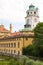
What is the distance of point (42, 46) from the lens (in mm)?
52156

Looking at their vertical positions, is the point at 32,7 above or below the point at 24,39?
above

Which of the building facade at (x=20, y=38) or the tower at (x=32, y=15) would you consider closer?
the building facade at (x=20, y=38)

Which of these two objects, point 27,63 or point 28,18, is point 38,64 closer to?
point 27,63

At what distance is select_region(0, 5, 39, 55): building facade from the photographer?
78.5 m

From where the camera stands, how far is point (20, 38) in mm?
79938

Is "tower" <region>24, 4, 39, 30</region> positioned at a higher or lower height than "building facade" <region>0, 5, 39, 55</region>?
higher

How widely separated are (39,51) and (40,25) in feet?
28.7

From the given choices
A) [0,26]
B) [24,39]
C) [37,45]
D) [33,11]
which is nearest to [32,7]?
[33,11]

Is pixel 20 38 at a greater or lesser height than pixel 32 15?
lesser

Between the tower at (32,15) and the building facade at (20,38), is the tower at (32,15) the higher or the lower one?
the higher one

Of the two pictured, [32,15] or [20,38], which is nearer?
[20,38]

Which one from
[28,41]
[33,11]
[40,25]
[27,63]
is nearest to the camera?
[27,63]

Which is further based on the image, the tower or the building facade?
the tower

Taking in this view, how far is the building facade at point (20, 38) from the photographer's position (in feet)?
258
